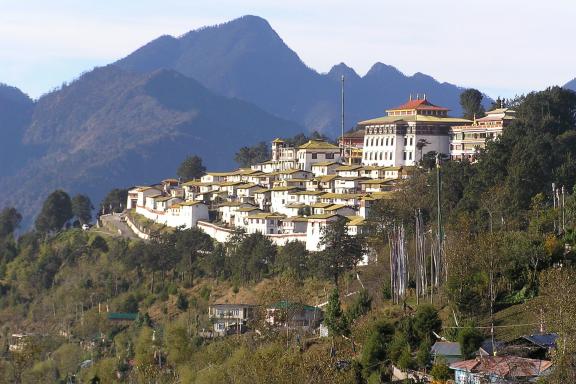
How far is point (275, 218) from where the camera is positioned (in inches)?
2191

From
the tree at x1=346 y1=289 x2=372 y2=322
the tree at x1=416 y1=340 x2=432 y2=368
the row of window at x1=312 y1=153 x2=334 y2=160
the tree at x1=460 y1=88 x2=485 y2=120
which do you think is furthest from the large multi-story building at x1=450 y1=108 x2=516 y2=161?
the tree at x1=416 y1=340 x2=432 y2=368

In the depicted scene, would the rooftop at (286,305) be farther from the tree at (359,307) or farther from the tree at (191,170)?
the tree at (191,170)

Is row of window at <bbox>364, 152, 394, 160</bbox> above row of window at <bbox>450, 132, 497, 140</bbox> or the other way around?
the other way around

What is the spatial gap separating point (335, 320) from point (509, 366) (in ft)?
33.6

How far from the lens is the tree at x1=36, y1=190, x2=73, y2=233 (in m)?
73.3

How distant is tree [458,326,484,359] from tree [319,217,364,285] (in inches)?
626

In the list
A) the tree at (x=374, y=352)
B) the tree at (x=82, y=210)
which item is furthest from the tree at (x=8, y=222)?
the tree at (x=374, y=352)

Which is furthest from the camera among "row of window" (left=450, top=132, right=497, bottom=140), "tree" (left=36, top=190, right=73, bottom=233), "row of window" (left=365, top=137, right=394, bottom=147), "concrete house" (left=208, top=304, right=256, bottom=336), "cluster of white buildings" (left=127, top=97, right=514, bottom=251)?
"tree" (left=36, top=190, right=73, bottom=233)

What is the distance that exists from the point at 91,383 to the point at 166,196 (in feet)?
98.5

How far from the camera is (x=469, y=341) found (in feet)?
98.9

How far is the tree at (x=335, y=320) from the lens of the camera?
35.9 metres

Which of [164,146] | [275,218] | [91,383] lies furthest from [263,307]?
[164,146]

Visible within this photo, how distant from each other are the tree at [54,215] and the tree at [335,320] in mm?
38949

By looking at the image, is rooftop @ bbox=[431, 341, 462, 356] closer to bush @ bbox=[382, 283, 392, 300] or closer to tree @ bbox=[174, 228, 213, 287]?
bush @ bbox=[382, 283, 392, 300]
